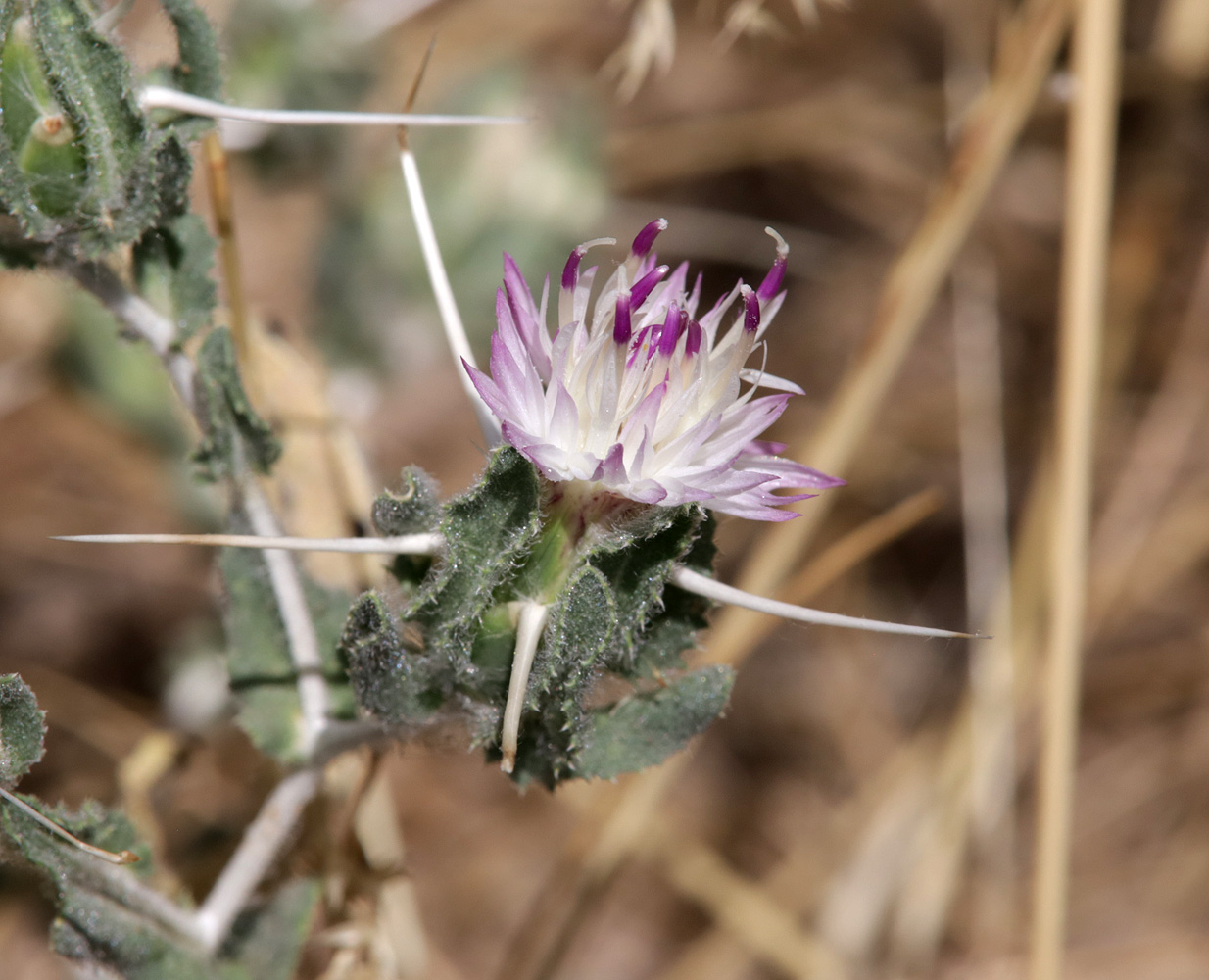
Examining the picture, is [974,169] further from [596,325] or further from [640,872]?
[640,872]

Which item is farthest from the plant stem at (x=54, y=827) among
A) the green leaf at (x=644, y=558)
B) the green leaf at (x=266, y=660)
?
the green leaf at (x=644, y=558)

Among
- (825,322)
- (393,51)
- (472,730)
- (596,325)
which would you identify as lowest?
(472,730)

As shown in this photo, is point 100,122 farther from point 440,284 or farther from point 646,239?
point 646,239

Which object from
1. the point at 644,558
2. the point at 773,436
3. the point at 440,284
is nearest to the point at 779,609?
the point at 644,558

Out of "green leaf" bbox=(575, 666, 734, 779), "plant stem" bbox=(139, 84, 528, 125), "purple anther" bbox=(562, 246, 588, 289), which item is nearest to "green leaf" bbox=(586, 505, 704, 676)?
"green leaf" bbox=(575, 666, 734, 779)

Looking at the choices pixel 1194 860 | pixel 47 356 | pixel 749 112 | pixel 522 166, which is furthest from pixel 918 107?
pixel 47 356

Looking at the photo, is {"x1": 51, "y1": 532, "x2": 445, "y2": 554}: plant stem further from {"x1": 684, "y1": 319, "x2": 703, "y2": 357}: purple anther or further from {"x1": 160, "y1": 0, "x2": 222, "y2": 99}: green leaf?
{"x1": 160, "y1": 0, "x2": 222, "y2": 99}: green leaf
